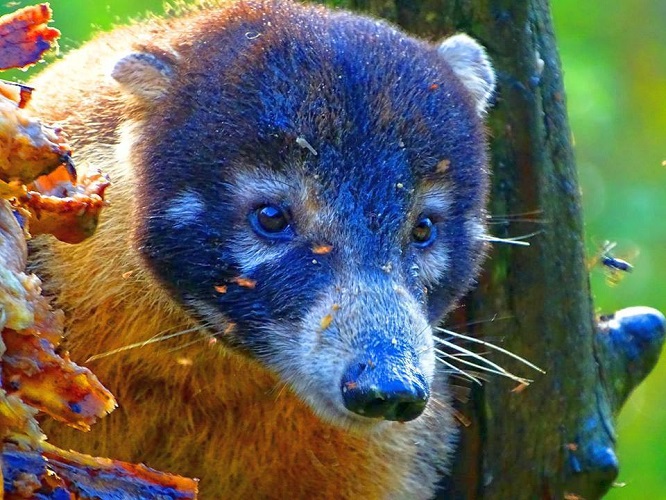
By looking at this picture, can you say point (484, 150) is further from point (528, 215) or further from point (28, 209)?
point (28, 209)

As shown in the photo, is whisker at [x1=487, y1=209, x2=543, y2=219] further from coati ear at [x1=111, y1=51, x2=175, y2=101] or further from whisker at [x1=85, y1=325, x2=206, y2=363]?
coati ear at [x1=111, y1=51, x2=175, y2=101]

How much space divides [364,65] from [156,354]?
3.70 ft

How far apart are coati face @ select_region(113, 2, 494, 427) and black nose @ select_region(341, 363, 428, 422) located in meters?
0.09

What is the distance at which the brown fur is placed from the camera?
11.9 feet

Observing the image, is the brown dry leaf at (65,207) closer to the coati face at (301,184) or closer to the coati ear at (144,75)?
the coati face at (301,184)

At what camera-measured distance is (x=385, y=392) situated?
2.84 m

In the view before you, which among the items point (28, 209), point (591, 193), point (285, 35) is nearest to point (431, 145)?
point (285, 35)

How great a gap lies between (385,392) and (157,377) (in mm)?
1099

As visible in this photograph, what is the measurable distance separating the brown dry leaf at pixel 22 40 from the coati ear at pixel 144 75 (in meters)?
0.79

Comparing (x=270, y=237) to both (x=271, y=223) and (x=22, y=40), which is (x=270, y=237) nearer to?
(x=271, y=223)

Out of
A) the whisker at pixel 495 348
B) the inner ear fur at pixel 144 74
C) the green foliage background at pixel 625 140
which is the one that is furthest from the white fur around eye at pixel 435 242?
the green foliage background at pixel 625 140

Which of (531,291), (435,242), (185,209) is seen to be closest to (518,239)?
(531,291)

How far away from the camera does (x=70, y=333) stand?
11.9ft

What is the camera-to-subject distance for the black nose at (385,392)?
9.34 feet
